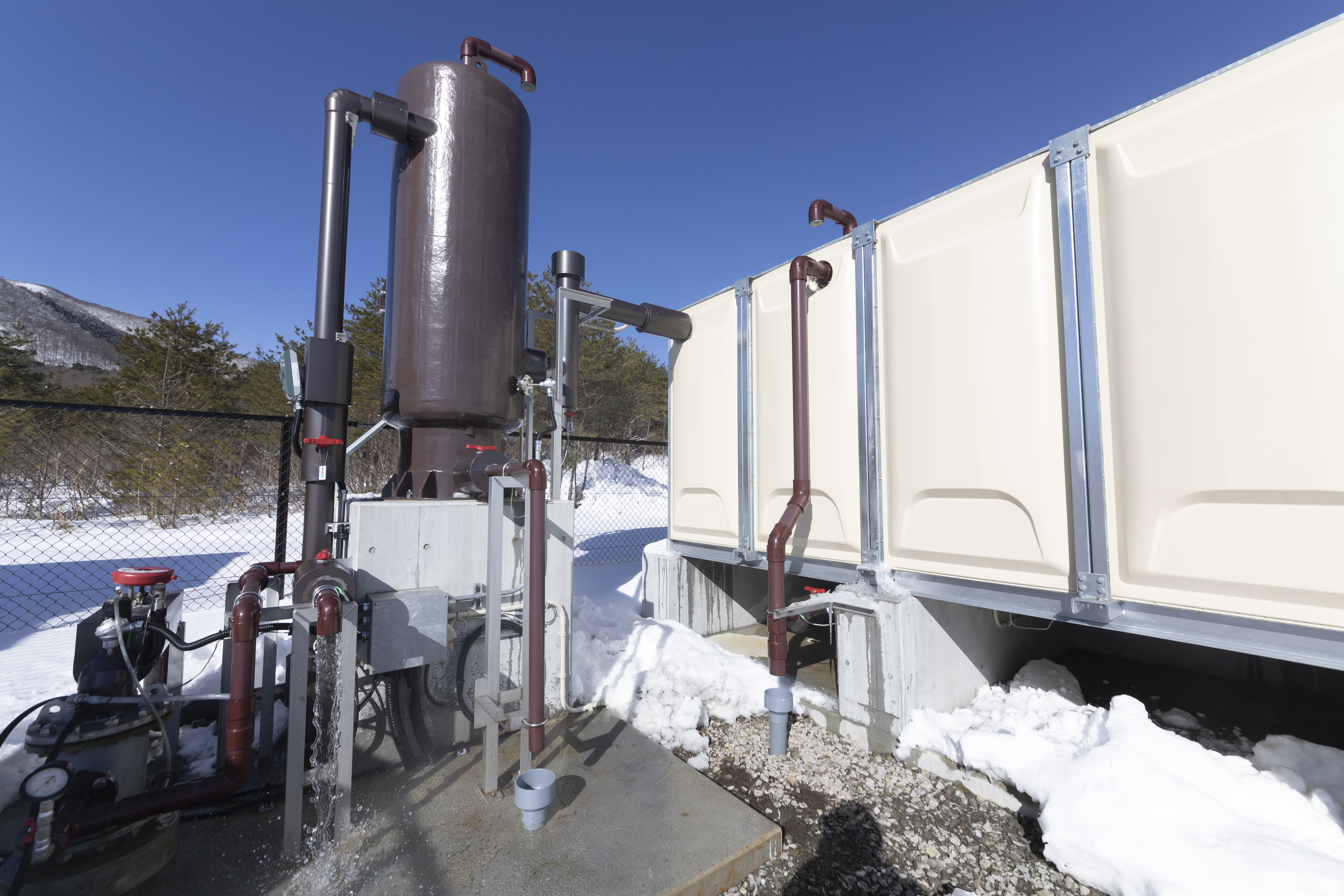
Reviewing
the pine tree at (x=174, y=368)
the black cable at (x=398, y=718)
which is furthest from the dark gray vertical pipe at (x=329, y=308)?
the pine tree at (x=174, y=368)

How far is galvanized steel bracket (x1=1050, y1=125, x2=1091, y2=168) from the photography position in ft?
8.93

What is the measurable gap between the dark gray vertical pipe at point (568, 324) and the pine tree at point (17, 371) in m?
19.1

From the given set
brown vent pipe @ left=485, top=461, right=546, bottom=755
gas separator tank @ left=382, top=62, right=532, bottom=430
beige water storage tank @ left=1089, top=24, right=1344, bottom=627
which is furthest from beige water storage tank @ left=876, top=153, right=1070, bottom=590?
gas separator tank @ left=382, top=62, right=532, bottom=430

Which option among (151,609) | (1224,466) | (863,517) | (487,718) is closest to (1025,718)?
(863,517)

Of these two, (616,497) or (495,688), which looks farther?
(616,497)

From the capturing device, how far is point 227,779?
2004mm

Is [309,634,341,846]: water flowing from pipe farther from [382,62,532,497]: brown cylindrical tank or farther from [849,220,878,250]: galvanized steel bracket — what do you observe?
[849,220,878,250]: galvanized steel bracket

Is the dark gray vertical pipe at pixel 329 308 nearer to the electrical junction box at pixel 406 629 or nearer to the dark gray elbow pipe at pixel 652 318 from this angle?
the electrical junction box at pixel 406 629

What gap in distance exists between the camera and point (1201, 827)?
6.96 feet

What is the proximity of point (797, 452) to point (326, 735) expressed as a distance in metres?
2.98

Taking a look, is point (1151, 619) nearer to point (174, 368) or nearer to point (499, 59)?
point (499, 59)

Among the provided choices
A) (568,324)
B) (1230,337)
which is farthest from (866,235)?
(568,324)

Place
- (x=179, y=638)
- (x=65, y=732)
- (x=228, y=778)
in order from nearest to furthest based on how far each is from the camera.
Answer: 1. (x=65, y=732)
2. (x=228, y=778)
3. (x=179, y=638)

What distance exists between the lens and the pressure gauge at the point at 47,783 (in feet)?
5.34
